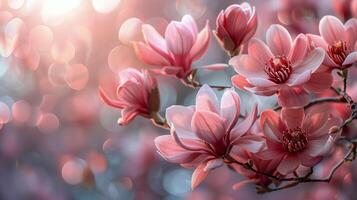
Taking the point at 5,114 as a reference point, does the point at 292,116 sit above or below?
above

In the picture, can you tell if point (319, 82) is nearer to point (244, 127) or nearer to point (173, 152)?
point (244, 127)

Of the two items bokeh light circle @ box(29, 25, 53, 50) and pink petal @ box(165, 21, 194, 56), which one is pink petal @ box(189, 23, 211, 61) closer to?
pink petal @ box(165, 21, 194, 56)

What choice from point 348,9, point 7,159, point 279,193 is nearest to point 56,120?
point 7,159

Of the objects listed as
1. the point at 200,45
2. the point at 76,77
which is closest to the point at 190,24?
the point at 200,45

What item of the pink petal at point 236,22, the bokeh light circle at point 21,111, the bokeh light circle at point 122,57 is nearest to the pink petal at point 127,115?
the pink petal at point 236,22

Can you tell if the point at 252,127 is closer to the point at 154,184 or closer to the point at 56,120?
Result: the point at 154,184

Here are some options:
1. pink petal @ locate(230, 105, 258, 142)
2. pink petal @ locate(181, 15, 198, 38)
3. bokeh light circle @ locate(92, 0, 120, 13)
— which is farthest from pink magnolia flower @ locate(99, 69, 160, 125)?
bokeh light circle @ locate(92, 0, 120, 13)
